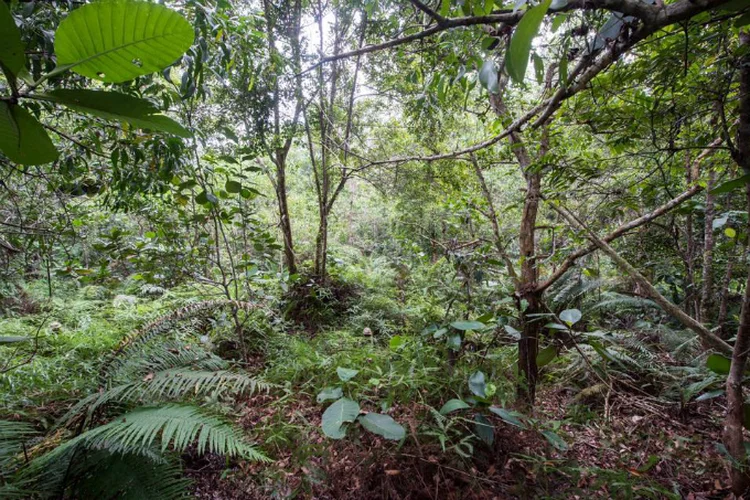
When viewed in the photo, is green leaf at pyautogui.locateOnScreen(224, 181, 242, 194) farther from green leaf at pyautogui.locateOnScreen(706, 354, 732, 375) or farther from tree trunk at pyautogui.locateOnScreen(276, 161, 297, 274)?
green leaf at pyautogui.locateOnScreen(706, 354, 732, 375)

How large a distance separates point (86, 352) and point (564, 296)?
175 inches

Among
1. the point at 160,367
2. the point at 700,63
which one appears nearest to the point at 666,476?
the point at 700,63

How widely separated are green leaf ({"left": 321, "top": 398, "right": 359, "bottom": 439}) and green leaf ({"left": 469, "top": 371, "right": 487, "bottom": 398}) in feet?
1.64

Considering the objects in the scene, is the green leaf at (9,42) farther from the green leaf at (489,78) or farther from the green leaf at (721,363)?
the green leaf at (721,363)

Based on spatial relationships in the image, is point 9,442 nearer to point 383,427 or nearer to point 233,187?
point 233,187

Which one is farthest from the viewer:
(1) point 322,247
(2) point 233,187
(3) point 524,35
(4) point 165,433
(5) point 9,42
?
(1) point 322,247

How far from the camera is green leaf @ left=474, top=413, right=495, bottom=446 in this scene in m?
1.29

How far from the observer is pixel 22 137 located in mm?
283

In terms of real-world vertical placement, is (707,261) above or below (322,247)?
below

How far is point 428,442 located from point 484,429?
0.25 meters

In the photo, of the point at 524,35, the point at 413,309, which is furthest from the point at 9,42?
the point at 413,309

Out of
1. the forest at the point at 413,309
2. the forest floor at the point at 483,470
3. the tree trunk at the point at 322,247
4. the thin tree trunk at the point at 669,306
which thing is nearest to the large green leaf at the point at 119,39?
the forest at the point at 413,309

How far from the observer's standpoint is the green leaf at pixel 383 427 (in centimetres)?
109

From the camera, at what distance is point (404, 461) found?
1362mm
